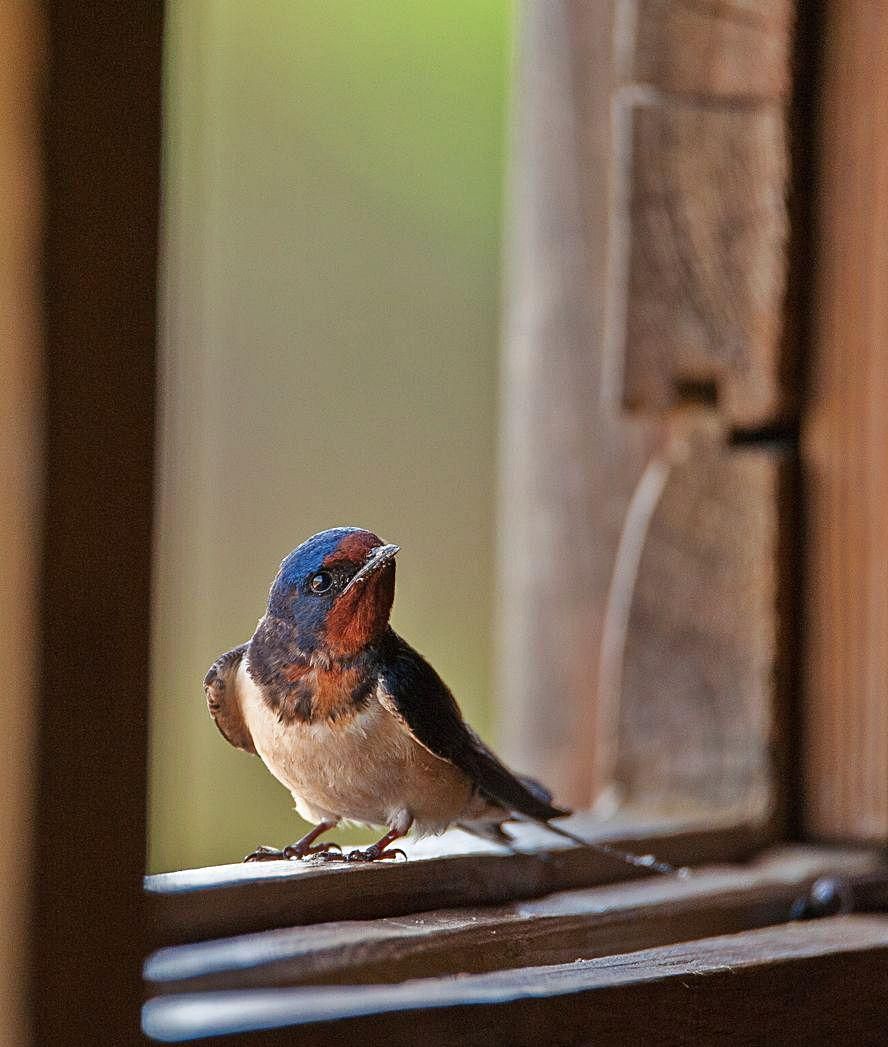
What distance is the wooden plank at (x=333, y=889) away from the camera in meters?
0.98

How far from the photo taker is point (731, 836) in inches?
66.8

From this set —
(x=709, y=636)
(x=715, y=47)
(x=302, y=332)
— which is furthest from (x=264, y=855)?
(x=715, y=47)

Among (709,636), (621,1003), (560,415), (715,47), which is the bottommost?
(621,1003)

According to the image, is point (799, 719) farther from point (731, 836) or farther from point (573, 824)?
point (573, 824)

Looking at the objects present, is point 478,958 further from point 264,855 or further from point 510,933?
point 264,855

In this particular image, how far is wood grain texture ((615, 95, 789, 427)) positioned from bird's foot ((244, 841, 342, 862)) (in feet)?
2.73

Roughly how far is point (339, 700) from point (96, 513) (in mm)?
281

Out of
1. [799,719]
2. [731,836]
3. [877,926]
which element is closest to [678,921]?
[877,926]

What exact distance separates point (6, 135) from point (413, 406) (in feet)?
2.43

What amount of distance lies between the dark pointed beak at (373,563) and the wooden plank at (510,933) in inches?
9.2

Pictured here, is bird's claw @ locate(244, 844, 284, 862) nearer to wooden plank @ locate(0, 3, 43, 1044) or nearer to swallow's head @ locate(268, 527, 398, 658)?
swallow's head @ locate(268, 527, 398, 658)

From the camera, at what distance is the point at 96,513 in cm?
81

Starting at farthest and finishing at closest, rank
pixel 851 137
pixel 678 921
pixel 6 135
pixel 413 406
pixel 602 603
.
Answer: pixel 602 603
pixel 851 137
pixel 413 406
pixel 678 921
pixel 6 135

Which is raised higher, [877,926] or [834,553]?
[834,553]
